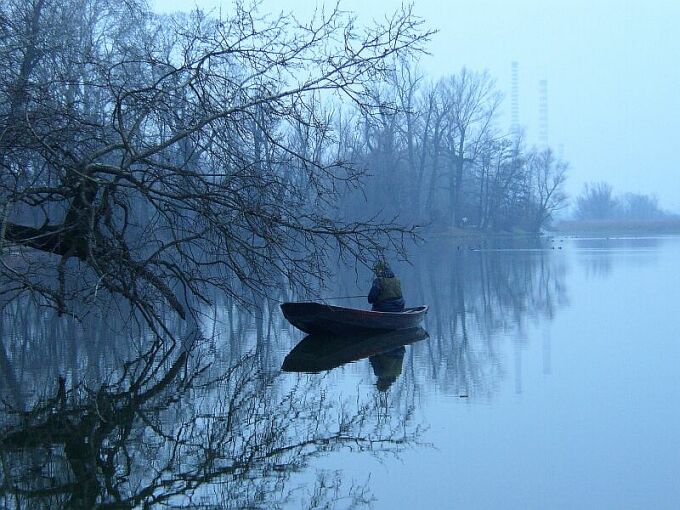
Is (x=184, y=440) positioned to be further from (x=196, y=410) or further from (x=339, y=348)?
(x=339, y=348)

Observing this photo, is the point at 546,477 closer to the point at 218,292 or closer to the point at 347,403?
the point at 347,403

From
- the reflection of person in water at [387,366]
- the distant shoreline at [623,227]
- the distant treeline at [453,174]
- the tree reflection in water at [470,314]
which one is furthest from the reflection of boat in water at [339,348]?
the distant shoreline at [623,227]

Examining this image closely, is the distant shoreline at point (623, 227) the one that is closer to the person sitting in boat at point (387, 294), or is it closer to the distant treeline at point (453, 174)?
the distant treeline at point (453, 174)

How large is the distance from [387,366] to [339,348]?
2012 millimetres

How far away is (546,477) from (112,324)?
12191 mm

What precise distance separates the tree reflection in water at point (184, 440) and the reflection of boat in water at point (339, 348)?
3.51ft

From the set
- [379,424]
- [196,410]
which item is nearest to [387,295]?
[196,410]

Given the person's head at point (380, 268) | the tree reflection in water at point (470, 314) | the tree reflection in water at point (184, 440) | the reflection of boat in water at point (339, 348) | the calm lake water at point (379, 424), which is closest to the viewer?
the tree reflection in water at point (184, 440)

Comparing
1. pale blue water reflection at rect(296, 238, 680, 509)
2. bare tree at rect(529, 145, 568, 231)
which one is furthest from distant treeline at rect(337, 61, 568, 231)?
pale blue water reflection at rect(296, 238, 680, 509)

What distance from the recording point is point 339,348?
15.1 m

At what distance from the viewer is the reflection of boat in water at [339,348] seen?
44.0ft

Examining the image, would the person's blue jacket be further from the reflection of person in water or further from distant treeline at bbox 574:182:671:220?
distant treeline at bbox 574:182:671:220

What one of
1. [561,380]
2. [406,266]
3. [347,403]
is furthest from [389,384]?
[406,266]

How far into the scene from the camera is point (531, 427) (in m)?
9.35
